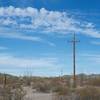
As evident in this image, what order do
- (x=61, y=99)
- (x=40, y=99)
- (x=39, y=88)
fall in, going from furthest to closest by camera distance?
(x=39, y=88) < (x=40, y=99) < (x=61, y=99)

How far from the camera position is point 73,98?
105 feet

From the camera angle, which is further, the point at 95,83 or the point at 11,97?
the point at 95,83

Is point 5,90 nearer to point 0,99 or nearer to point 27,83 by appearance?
point 0,99

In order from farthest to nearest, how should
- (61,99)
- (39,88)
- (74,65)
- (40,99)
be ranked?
(74,65)
(39,88)
(40,99)
(61,99)

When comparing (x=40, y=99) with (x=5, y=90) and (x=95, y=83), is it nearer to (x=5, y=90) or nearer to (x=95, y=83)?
(x=5, y=90)

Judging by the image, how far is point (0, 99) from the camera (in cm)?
2602

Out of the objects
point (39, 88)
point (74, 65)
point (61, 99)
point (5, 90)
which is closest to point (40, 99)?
point (61, 99)

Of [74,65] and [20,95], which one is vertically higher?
[74,65]

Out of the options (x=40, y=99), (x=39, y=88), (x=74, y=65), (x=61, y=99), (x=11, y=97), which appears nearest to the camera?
(x=11, y=97)

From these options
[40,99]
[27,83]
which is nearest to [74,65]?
[27,83]

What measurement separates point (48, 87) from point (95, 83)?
10357mm

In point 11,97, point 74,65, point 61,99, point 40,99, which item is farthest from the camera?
point 74,65

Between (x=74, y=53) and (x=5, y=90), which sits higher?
(x=74, y=53)

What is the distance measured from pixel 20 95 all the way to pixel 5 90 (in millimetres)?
1617
